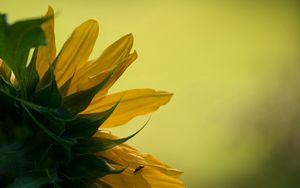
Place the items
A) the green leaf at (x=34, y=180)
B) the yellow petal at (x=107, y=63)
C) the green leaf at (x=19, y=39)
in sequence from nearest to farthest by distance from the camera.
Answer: the green leaf at (x=19, y=39) → the green leaf at (x=34, y=180) → the yellow petal at (x=107, y=63)

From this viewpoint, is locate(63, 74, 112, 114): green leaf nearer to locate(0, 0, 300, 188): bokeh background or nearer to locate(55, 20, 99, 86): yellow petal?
locate(55, 20, 99, 86): yellow petal

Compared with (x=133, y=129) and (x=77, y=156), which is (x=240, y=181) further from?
(x=77, y=156)

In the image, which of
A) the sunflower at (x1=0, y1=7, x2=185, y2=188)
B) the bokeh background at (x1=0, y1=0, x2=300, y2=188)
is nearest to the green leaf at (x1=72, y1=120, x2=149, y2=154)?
the sunflower at (x1=0, y1=7, x2=185, y2=188)

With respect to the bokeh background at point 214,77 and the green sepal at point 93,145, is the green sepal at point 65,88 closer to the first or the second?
the green sepal at point 93,145

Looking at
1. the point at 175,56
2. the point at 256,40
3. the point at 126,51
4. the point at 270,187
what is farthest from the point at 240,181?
the point at 126,51

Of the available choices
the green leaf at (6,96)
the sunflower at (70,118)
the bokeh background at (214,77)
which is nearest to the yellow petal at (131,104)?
the sunflower at (70,118)

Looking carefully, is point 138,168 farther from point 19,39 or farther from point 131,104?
point 19,39

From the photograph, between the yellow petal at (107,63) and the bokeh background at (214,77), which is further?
the bokeh background at (214,77)
